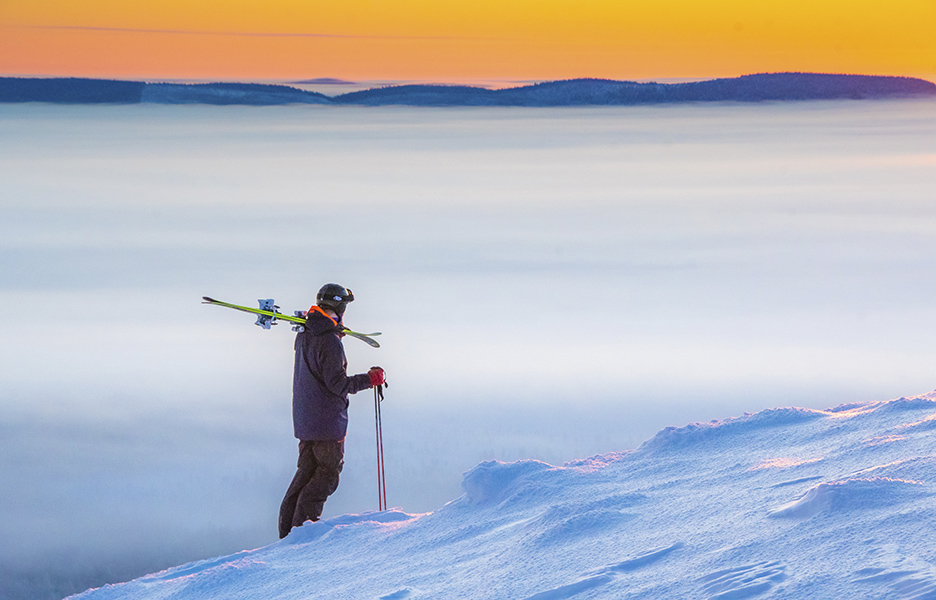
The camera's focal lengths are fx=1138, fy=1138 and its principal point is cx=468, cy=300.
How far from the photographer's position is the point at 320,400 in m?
7.32

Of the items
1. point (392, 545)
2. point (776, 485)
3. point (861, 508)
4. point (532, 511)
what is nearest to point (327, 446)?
point (392, 545)

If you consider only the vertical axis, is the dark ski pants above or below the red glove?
below

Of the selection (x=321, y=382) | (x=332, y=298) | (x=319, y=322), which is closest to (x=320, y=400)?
(x=321, y=382)

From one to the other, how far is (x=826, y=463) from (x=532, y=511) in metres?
1.64

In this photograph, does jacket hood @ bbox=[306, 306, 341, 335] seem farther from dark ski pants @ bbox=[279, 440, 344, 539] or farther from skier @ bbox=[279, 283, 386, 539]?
dark ski pants @ bbox=[279, 440, 344, 539]

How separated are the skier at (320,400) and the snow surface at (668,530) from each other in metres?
0.50

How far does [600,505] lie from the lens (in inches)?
240

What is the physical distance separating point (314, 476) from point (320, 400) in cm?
56

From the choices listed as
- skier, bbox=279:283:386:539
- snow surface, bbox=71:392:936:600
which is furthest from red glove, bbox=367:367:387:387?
snow surface, bbox=71:392:936:600

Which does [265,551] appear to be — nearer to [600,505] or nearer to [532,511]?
[532,511]

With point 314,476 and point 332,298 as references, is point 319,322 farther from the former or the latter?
point 314,476

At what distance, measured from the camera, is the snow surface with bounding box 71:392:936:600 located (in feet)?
A: 15.7

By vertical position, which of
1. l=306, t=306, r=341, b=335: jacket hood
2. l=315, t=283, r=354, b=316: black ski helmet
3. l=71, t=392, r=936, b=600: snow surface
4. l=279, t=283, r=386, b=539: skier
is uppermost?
l=315, t=283, r=354, b=316: black ski helmet

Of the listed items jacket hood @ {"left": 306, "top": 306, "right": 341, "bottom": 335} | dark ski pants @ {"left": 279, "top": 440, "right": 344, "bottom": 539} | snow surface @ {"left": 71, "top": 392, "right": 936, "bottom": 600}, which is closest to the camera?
snow surface @ {"left": 71, "top": 392, "right": 936, "bottom": 600}
